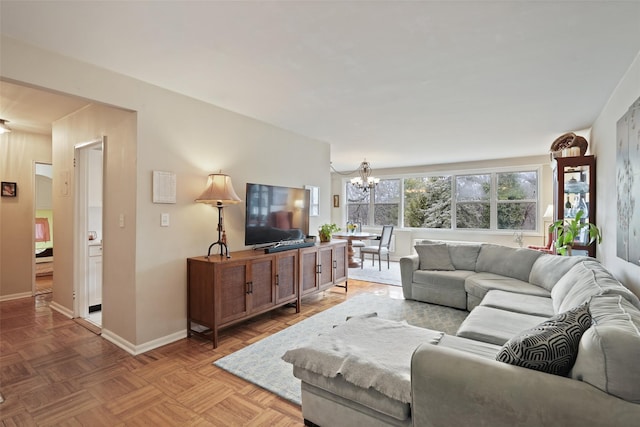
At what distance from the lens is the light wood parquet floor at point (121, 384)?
1.87m

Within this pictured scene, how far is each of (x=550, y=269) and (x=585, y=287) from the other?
1.24 meters

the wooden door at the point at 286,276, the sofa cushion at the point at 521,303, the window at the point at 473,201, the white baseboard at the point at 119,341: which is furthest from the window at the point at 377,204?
the white baseboard at the point at 119,341

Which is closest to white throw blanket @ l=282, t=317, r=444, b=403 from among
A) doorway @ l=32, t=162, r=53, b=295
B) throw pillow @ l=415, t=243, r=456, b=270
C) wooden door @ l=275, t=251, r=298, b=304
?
wooden door @ l=275, t=251, r=298, b=304

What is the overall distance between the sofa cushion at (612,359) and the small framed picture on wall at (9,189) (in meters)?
6.21

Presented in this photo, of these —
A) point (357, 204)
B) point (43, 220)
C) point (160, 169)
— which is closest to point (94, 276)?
point (160, 169)

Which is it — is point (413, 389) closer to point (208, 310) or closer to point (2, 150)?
point (208, 310)

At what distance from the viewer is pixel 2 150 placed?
4.27 metres

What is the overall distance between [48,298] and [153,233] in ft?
9.75

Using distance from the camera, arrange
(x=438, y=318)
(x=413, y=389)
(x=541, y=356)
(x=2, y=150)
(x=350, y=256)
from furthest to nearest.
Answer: (x=350, y=256)
(x=2, y=150)
(x=438, y=318)
(x=413, y=389)
(x=541, y=356)

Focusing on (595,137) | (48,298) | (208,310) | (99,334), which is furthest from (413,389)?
(48,298)

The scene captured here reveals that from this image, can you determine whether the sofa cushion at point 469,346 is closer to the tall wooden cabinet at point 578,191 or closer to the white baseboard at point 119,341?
the white baseboard at point 119,341

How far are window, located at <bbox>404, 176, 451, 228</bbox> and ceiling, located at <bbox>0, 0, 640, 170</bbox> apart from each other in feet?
11.8

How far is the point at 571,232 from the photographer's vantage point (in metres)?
3.36

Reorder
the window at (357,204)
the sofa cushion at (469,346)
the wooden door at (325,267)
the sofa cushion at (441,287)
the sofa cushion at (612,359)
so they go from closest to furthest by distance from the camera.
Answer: the sofa cushion at (612,359) < the sofa cushion at (469,346) < the sofa cushion at (441,287) < the wooden door at (325,267) < the window at (357,204)
